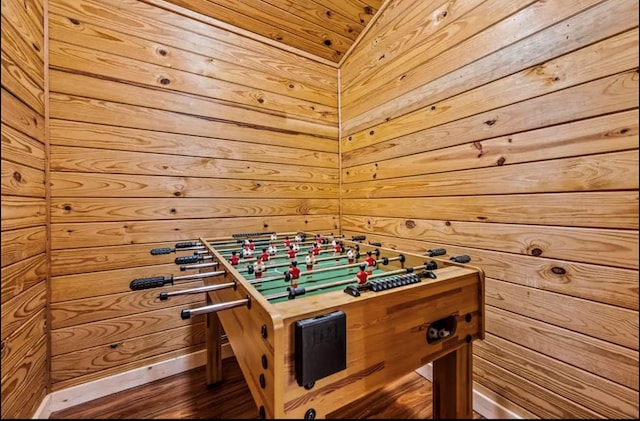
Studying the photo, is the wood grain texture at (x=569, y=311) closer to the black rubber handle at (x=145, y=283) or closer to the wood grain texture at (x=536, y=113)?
the wood grain texture at (x=536, y=113)

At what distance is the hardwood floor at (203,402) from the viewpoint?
1.30 metres

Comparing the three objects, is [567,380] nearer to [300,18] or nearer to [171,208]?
[171,208]

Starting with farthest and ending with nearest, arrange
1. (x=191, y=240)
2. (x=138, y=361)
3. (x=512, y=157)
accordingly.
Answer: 1. (x=191, y=240)
2. (x=138, y=361)
3. (x=512, y=157)

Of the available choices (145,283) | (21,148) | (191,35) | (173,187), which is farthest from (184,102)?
(145,283)

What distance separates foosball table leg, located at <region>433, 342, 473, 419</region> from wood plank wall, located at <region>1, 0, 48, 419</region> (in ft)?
Answer: 5.64

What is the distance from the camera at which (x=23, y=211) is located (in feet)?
4.12

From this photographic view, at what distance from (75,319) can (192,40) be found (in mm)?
1961

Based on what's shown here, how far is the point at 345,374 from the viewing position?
0.71 meters

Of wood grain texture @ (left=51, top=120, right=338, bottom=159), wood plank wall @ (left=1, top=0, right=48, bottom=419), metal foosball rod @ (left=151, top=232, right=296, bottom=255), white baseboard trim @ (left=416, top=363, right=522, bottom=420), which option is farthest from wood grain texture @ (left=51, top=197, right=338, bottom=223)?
white baseboard trim @ (left=416, top=363, right=522, bottom=420)

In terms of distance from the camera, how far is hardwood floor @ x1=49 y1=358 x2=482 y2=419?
51.1 inches

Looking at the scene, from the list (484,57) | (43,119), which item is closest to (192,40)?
(43,119)

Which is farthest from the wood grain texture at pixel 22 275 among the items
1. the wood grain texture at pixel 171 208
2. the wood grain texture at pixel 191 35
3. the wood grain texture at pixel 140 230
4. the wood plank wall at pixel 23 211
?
the wood grain texture at pixel 191 35

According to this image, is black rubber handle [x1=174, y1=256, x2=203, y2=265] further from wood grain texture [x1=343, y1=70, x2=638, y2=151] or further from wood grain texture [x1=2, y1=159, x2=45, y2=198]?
wood grain texture [x1=343, y1=70, x2=638, y2=151]

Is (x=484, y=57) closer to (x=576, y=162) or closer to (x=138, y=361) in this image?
(x=576, y=162)
